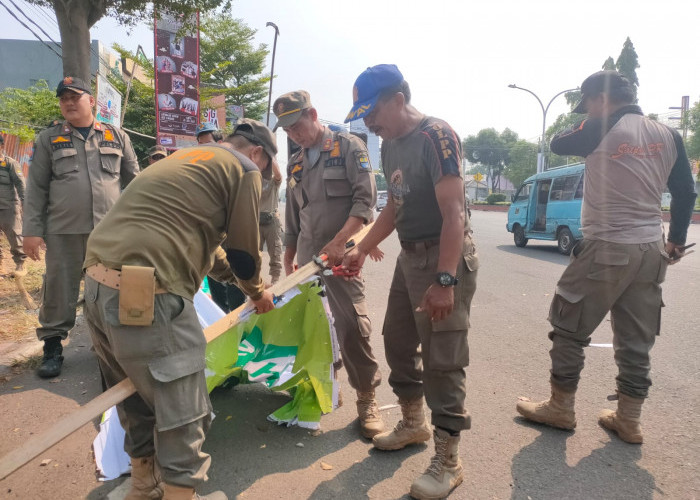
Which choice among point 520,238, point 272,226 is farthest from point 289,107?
point 520,238

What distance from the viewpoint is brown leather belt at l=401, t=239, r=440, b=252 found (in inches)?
86.5

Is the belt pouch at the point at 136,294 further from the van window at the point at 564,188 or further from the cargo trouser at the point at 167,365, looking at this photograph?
the van window at the point at 564,188

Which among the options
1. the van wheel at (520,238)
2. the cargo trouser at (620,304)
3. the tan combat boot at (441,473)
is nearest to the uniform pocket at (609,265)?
the cargo trouser at (620,304)

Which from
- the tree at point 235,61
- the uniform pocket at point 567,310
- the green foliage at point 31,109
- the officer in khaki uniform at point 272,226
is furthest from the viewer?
the tree at point 235,61

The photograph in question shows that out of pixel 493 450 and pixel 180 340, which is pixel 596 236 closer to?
pixel 493 450

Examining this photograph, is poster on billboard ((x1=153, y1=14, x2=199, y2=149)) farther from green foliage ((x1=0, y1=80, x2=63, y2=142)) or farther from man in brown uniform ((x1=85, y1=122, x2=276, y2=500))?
man in brown uniform ((x1=85, y1=122, x2=276, y2=500))

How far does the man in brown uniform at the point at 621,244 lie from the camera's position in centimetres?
251

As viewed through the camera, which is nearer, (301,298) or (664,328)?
(301,298)

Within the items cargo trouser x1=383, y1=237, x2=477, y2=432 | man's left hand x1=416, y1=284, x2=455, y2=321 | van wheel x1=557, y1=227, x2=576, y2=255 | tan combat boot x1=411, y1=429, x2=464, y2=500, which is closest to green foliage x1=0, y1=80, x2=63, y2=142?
van wheel x1=557, y1=227, x2=576, y2=255

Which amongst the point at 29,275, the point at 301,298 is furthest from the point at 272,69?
the point at 301,298

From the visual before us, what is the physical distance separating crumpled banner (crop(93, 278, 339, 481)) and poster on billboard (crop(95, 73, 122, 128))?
4.88m

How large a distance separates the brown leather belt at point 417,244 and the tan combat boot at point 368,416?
100 centimetres

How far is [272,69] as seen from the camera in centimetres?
2500

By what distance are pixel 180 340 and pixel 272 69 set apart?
2559 centimetres
